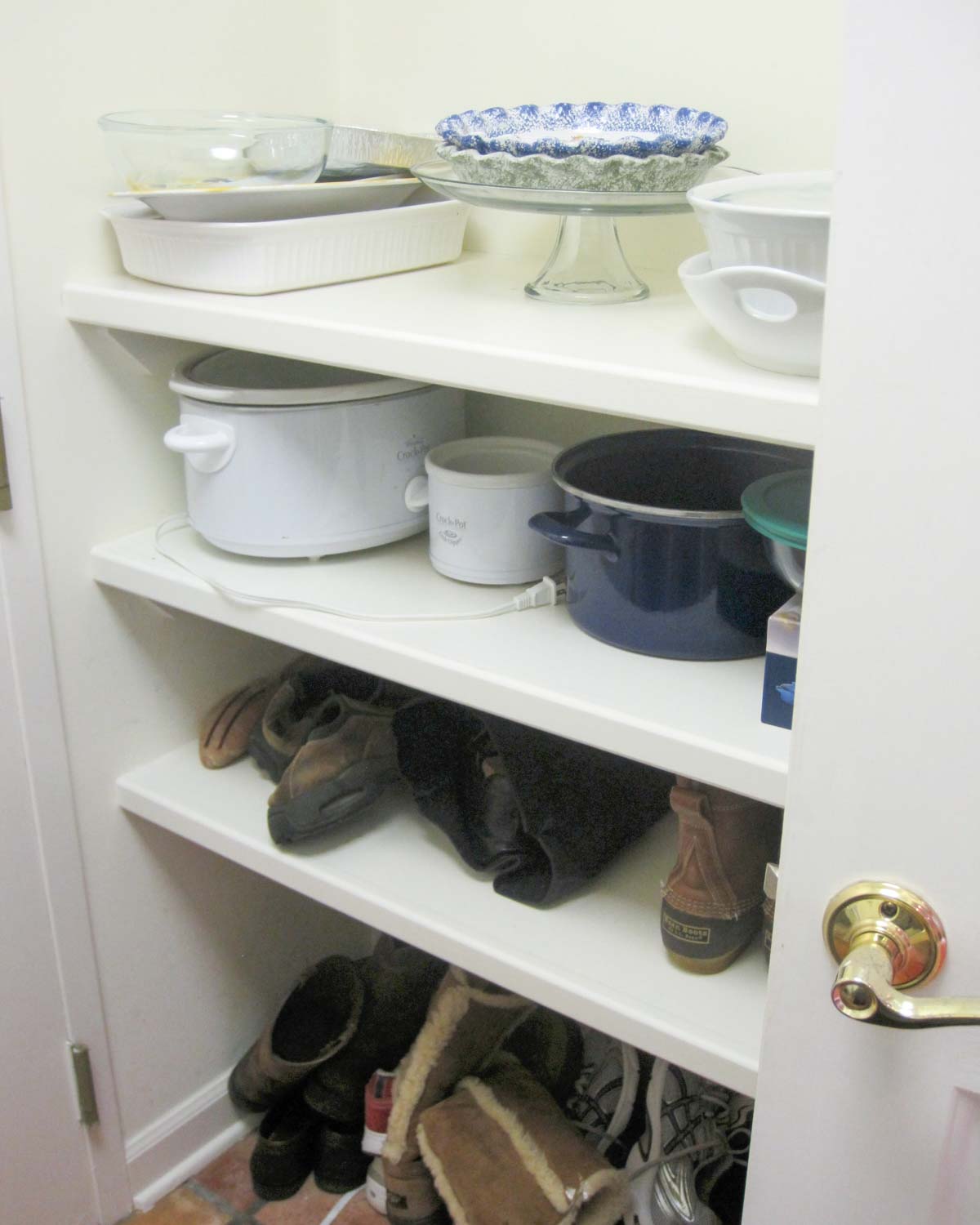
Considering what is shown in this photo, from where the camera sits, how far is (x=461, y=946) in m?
0.93

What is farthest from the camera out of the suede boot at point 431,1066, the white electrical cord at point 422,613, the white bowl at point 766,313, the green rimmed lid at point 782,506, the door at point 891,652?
the suede boot at point 431,1066

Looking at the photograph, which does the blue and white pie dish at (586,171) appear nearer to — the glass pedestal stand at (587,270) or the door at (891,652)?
the glass pedestal stand at (587,270)

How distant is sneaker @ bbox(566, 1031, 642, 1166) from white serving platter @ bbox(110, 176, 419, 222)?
0.87m

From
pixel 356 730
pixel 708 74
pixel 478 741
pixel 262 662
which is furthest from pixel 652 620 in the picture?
pixel 262 662

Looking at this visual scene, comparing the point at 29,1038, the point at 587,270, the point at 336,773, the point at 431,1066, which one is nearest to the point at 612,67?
the point at 587,270

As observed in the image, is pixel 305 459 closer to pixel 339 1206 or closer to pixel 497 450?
pixel 497 450

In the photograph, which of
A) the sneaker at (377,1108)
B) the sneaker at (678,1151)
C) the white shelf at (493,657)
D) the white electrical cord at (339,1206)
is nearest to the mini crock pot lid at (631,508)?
the white shelf at (493,657)

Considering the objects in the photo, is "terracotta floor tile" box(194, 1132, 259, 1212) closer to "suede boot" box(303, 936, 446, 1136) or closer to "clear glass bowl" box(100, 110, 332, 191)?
"suede boot" box(303, 936, 446, 1136)

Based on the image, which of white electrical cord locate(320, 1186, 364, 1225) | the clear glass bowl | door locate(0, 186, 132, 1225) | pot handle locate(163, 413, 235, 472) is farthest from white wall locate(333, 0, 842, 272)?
white electrical cord locate(320, 1186, 364, 1225)

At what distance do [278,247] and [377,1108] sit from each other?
2.87 feet

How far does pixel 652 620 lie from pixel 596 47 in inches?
20.6

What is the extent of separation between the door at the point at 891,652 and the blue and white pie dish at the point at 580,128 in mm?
407

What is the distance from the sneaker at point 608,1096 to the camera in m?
1.22

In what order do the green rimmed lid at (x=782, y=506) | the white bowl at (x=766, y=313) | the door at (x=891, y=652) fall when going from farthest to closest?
the green rimmed lid at (x=782, y=506)
the white bowl at (x=766, y=313)
the door at (x=891, y=652)
